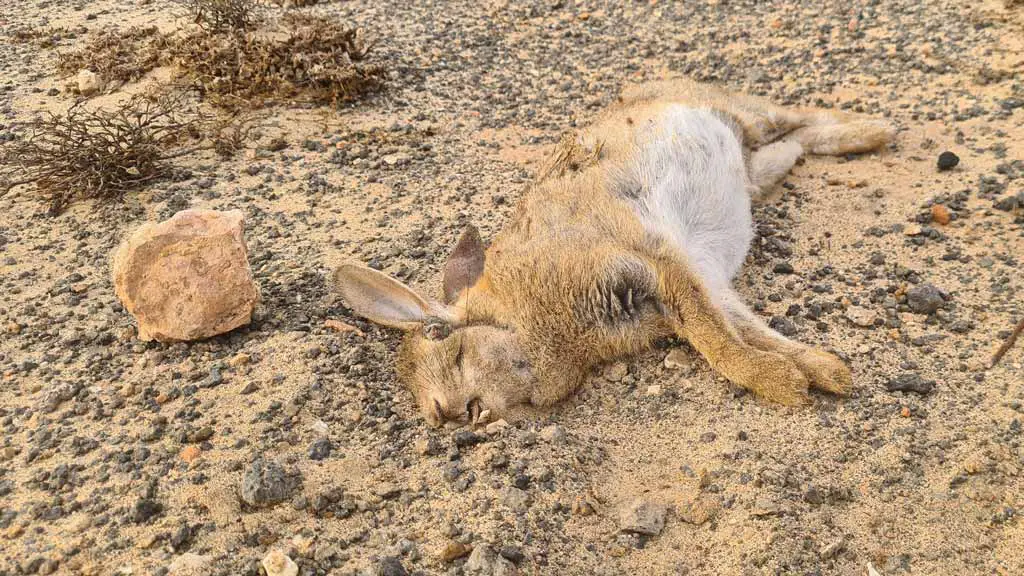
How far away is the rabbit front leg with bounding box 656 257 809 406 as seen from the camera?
390 centimetres

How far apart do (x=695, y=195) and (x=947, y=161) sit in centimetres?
193

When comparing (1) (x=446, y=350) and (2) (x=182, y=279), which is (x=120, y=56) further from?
(1) (x=446, y=350)

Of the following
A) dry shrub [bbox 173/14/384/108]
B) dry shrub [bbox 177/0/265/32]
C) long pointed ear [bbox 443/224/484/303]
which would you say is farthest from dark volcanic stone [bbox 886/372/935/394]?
dry shrub [bbox 177/0/265/32]

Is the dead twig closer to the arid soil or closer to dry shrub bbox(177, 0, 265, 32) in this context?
the arid soil

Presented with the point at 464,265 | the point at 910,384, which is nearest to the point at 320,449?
the point at 464,265

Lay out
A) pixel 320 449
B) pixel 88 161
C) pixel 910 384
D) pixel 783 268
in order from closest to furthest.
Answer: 1. pixel 320 449
2. pixel 910 384
3. pixel 783 268
4. pixel 88 161

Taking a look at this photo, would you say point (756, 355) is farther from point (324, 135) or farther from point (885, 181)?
point (324, 135)

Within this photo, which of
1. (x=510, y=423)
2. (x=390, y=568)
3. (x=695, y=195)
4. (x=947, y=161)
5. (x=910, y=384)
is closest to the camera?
(x=390, y=568)

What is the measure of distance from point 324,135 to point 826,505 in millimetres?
4975

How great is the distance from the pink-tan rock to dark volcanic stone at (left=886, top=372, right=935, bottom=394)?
346cm

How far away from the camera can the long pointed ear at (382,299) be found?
420 cm

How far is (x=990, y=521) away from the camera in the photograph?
10.3 feet

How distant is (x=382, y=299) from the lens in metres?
4.32

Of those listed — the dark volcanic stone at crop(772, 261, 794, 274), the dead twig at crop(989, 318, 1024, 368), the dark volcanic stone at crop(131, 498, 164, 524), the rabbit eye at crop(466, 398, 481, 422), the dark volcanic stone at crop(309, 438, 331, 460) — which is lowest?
the rabbit eye at crop(466, 398, 481, 422)
